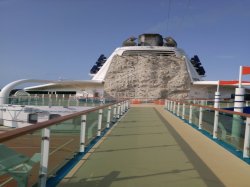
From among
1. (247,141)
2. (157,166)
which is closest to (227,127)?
(247,141)

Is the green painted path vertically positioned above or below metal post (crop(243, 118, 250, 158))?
below

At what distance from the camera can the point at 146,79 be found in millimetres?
50156

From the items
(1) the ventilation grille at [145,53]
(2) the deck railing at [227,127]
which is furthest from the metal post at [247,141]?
(1) the ventilation grille at [145,53]

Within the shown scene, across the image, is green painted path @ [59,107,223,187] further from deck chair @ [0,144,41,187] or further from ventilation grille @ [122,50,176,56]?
ventilation grille @ [122,50,176,56]

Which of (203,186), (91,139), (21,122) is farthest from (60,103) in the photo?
(203,186)

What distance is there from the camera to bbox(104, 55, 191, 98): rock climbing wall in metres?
50.1

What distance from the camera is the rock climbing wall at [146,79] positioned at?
50.1 m

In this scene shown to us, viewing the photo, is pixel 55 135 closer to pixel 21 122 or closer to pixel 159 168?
pixel 159 168

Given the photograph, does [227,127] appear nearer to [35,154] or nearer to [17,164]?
[35,154]

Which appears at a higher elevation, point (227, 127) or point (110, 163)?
point (227, 127)

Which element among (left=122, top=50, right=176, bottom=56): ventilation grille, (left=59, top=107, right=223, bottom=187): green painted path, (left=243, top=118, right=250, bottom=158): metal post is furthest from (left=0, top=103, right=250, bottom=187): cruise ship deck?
(left=122, top=50, right=176, bottom=56): ventilation grille

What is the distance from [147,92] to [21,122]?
1183 inches

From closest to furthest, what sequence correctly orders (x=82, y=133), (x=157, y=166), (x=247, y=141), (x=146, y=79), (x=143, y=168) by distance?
(x=143, y=168)
(x=157, y=166)
(x=247, y=141)
(x=82, y=133)
(x=146, y=79)

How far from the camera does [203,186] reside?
3568mm
